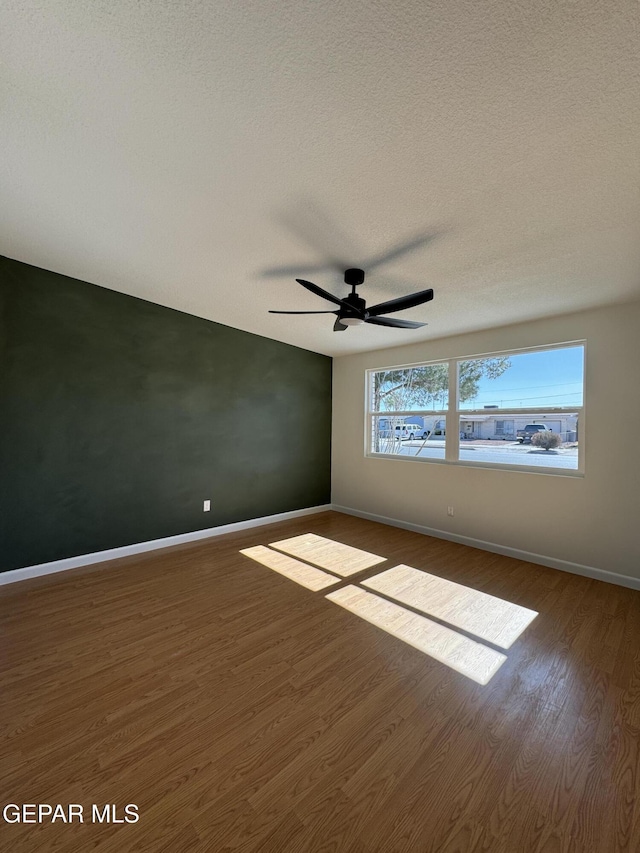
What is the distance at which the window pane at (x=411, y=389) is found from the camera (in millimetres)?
4410

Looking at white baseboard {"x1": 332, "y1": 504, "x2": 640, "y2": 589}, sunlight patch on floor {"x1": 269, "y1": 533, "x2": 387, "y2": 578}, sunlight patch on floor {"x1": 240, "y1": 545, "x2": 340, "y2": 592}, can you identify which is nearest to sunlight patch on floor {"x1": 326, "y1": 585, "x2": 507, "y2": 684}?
sunlight patch on floor {"x1": 240, "y1": 545, "x2": 340, "y2": 592}

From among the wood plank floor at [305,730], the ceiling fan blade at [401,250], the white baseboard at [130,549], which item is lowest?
the wood plank floor at [305,730]

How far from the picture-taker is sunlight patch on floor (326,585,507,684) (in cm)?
199

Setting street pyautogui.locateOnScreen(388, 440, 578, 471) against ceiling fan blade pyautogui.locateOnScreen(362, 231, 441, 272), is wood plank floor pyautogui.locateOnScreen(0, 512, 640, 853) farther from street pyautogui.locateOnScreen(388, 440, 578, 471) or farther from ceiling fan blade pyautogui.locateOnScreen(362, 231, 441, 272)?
ceiling fan blade pyautogui.locateOnScreen(362, 231, 441, 272)

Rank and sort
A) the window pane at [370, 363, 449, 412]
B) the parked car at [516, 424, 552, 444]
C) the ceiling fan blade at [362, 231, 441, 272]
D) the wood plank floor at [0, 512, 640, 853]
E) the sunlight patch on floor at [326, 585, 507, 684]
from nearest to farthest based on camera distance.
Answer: the wood plank floor at [0, 512, 640, 853], the sunlight patch on floor at [326, 585, 507, 684], the ceiling fan blade at [362, 231, 441, 272], the parked car at [516, 424, 552, 444], the window pane at [370, 363, 449, 412]

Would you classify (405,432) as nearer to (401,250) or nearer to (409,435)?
(409,435)

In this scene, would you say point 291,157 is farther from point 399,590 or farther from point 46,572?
point 46,572

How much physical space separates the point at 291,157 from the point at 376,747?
2784 millimetres

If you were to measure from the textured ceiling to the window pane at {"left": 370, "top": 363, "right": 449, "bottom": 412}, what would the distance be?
1.69m

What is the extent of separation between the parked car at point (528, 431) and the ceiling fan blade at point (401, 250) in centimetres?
237

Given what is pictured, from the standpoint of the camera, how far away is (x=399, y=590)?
9.37 ft

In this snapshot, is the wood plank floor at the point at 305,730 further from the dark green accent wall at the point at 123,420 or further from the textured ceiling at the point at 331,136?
the textured ceiling at the point at 331,136

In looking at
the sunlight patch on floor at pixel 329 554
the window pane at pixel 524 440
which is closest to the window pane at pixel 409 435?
the window pane at pixel 524 440

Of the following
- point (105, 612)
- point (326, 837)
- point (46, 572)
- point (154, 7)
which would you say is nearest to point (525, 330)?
point (154, 7)
